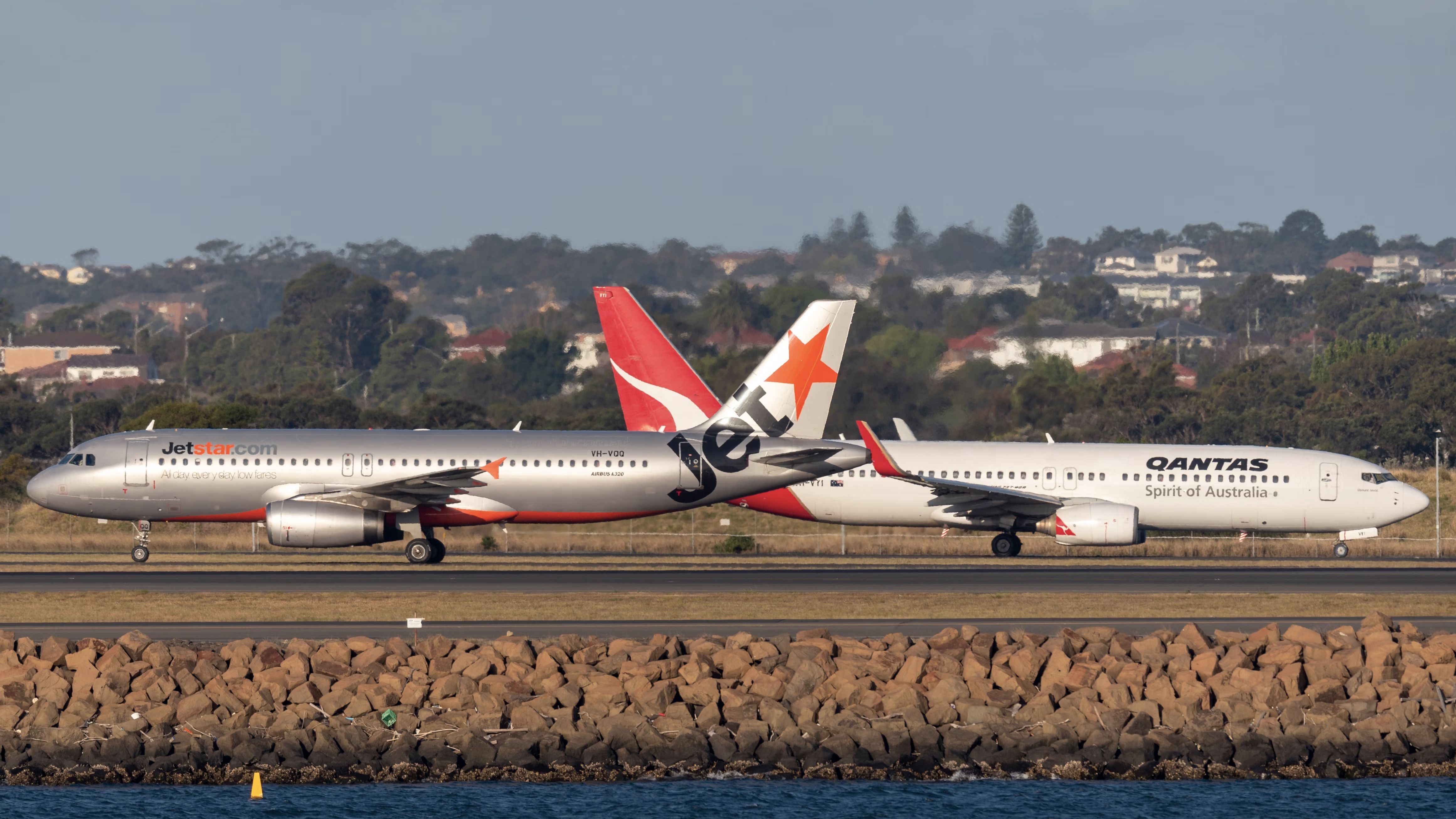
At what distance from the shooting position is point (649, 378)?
189 ft

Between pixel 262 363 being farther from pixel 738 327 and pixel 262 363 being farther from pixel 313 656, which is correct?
pixel 313 656

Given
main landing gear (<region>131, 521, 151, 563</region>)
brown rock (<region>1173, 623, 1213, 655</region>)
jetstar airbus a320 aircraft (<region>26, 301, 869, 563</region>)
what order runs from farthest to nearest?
jetstar airbus a320 aircraft (<region>26, 301, 869, 563</region>)
main landing gear (<region>131, 521, 151, 563</region>)
brown rock (<region>1173, 623, 1213, 655</region>)

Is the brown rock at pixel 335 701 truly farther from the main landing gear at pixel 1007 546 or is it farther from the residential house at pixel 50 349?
the residential house at pixel 50 349

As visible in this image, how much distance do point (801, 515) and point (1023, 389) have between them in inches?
1670

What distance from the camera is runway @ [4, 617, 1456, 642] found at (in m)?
32.0

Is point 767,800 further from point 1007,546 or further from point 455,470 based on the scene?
point 1007,546

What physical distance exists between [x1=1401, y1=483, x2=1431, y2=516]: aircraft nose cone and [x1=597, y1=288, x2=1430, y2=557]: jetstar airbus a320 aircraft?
0.14ft

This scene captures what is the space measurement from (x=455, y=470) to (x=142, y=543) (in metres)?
9.32

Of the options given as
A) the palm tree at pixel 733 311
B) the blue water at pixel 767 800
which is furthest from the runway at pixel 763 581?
the palm tree at pixel 733 311

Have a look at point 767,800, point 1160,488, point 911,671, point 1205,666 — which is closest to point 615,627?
point 911,671

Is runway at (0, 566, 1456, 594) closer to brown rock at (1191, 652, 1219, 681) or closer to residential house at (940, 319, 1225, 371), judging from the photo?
brown rock at (1191, 652, 1219, 681)

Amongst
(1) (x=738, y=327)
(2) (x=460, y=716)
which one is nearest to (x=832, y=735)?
(2) (x=460, y=716)

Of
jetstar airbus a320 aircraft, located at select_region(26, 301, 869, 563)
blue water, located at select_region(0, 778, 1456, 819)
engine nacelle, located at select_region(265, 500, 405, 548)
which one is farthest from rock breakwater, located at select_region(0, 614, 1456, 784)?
jetstar airbus a320 aircraft, located at select_region(26, 301, 869, 563)

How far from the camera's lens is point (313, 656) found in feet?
93.9
